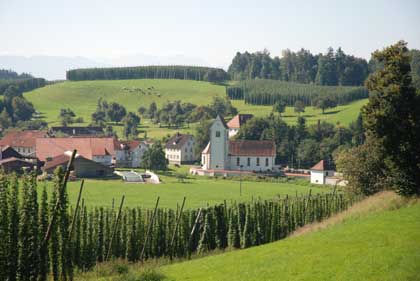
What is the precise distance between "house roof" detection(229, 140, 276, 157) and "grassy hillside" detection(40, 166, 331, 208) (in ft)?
58.3

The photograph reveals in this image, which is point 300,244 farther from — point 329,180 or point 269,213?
point 329,180

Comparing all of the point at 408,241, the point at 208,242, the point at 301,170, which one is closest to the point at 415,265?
the point at 408,241

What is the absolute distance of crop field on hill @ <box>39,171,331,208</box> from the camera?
56.6 meters

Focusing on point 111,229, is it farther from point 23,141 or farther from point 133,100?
point 133,100

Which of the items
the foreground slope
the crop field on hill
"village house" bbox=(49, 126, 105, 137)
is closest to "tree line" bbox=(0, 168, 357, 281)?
the foreground slope

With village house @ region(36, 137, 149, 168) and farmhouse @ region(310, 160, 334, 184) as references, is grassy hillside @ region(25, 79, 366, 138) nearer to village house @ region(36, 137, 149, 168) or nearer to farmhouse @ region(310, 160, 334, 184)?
village house @ region(36, 137, 149, 168)

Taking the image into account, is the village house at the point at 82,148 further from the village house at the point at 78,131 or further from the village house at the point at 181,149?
the village house at the point at 78,131

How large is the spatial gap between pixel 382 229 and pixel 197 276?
26.8ft

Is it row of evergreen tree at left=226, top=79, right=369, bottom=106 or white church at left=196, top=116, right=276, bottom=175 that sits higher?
row of evergreen tree at left=226, top=79, right=369, bottom=106

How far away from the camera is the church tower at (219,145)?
102 metres

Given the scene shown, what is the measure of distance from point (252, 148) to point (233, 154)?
337 centimetres

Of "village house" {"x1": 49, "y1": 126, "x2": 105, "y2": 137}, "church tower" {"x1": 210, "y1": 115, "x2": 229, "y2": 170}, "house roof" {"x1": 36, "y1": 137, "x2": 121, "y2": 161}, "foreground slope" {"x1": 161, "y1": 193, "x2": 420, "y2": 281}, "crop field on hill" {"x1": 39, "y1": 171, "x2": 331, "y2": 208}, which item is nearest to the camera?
"foreground slope" {"x1": 161, "y1": 193, "x2": 420, "y2": 281}

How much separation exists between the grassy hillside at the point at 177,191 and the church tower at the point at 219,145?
49.7 feet

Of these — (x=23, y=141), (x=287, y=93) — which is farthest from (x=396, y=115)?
(x=287, y=93)
